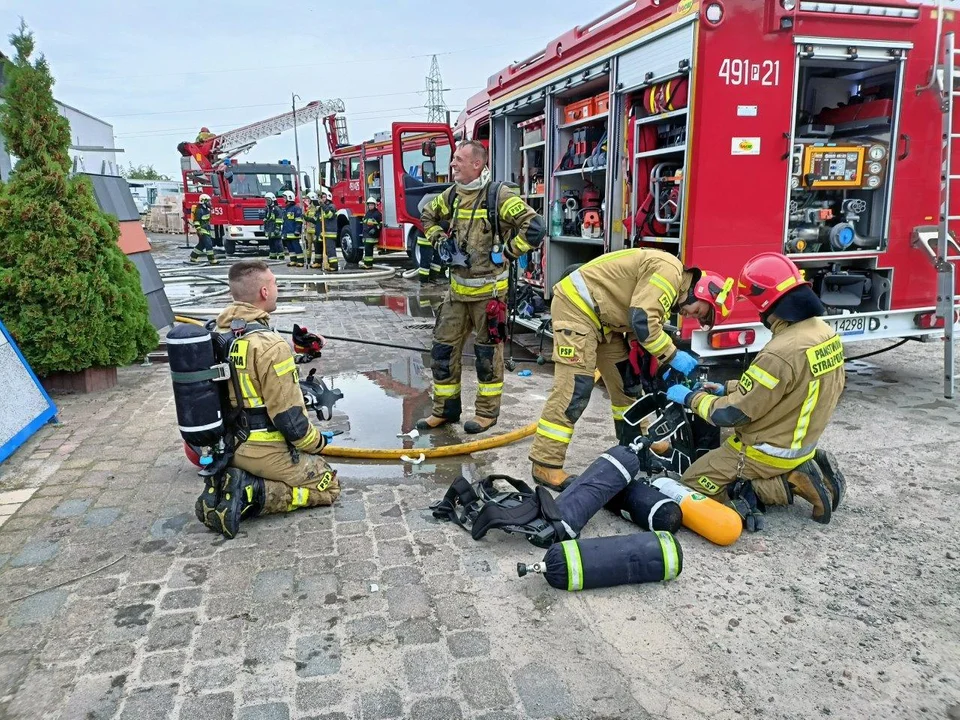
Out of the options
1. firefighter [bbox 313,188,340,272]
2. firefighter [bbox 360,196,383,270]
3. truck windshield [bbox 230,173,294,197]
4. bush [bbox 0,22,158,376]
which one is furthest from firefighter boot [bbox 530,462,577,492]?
truck windshield [bbox 230,173,294,197]

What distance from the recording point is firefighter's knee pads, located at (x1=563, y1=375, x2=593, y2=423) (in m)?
3.89

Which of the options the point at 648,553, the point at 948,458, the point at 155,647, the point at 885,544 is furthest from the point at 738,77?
the point at 155,647

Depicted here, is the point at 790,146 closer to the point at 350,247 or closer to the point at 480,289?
the point at 480,289

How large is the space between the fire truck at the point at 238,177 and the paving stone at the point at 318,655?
1967cm

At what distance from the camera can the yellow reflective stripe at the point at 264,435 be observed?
11.3 feet

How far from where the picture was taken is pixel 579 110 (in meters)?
6.55

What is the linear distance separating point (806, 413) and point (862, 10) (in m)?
3.36

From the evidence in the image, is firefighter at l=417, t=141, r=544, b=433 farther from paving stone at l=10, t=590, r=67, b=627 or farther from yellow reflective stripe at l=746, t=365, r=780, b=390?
paving stone at l=10, t=590, r=67, b=627

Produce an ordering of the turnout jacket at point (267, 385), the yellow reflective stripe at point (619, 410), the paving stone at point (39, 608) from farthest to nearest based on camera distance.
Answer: the yellow reflective stripe at point (619, 410) → the turnout jacket at point (267, 385) → the paving stone at point (39, 608)

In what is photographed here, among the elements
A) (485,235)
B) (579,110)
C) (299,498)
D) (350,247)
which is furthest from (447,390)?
(350,247)

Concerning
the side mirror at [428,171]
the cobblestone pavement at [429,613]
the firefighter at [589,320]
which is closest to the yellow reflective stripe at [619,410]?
the firefighter at [589,320]

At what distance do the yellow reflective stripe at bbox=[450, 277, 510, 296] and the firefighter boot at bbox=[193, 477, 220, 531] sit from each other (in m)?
2.22

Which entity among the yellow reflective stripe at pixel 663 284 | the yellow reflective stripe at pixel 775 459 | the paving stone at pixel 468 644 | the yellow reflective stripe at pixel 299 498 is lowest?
the paving stone at pixel 468 644

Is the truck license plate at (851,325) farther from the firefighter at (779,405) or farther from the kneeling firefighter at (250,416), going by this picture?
the kneeling firefighter at (250,416)
